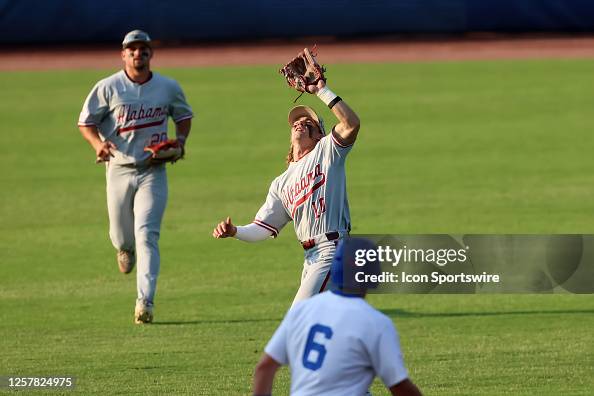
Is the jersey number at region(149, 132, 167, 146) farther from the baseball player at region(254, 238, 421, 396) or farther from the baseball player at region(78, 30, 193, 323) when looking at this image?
the baseball player at region(254, 238, 421, 396)

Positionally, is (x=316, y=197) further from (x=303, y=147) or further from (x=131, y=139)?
(x=131, y=139)

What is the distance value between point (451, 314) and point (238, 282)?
2581mm

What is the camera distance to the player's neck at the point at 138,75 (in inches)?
463

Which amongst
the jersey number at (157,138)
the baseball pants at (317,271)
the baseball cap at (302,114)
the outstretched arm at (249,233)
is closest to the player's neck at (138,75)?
the jersey number at (157,138)

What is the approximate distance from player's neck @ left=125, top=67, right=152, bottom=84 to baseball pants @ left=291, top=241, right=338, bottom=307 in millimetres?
3755

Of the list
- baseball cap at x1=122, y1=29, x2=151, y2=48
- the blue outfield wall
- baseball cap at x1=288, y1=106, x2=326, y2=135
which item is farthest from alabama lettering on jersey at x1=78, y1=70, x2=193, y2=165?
the blue outfield wall

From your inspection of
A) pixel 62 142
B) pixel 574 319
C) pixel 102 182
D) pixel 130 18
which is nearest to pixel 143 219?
pixel 574 319

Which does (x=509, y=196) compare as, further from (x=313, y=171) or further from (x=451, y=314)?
(x=313, y=171)

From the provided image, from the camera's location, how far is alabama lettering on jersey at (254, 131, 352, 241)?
28.4 ft

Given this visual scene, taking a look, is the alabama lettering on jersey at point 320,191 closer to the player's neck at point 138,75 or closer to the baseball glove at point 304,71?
the baseball glove at point 304,71

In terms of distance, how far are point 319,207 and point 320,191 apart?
11 centimetres

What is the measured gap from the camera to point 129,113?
38.3 feet

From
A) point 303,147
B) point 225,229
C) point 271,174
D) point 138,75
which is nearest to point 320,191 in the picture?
point 303,147

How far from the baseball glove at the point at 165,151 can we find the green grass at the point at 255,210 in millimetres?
1481
